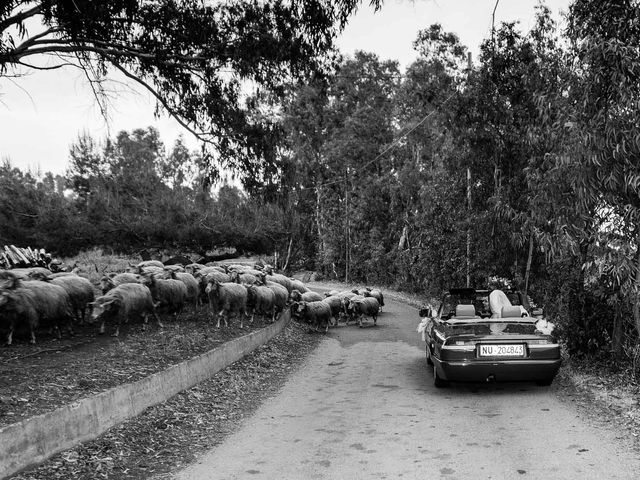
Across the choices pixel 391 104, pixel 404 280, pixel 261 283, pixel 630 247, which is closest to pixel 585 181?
pixel 630 247

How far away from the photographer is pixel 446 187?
73.9ft

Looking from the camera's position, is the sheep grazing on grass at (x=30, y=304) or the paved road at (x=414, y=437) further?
the sheep grazing on grass at (x=30, y=304)

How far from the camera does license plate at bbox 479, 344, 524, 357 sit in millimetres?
7332

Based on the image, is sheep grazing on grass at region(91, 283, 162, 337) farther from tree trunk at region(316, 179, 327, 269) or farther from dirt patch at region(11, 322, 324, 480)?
tree trunk at region(316, 179, 327, 269)

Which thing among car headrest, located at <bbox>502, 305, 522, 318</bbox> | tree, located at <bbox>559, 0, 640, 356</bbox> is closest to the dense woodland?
tree, located at <bbox>559, 0, 640, 356</bbox>

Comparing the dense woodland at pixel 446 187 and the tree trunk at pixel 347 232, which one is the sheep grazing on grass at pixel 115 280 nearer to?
the dense woodland at pixel 446 187

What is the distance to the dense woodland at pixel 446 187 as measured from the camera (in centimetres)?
746

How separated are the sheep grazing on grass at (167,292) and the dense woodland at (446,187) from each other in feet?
8.33

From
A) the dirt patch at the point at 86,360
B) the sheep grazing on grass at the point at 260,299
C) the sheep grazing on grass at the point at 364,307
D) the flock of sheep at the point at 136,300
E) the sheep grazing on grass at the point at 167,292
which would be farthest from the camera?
the sheep grazing on grass at the point at 364,307

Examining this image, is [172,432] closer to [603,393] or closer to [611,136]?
[603,393]

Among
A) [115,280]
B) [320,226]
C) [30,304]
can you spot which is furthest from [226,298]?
[320,226]

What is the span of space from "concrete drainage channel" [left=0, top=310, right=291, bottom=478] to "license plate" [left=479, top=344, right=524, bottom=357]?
4080mm

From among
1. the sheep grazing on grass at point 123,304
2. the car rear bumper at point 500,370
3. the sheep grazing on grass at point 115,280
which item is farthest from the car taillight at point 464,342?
the sheep grazing on grass at point 115,280

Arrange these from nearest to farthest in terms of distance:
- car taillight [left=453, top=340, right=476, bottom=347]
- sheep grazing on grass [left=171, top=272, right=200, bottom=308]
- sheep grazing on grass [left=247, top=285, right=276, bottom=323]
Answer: car taillight [left=453, top=340, right=476, bottom=347] < sheep grazing on grass [left=171, top=272, right=200, bottom=308] < sheep grazing on grass [left=247, top=285, right=276, bottom=323]
